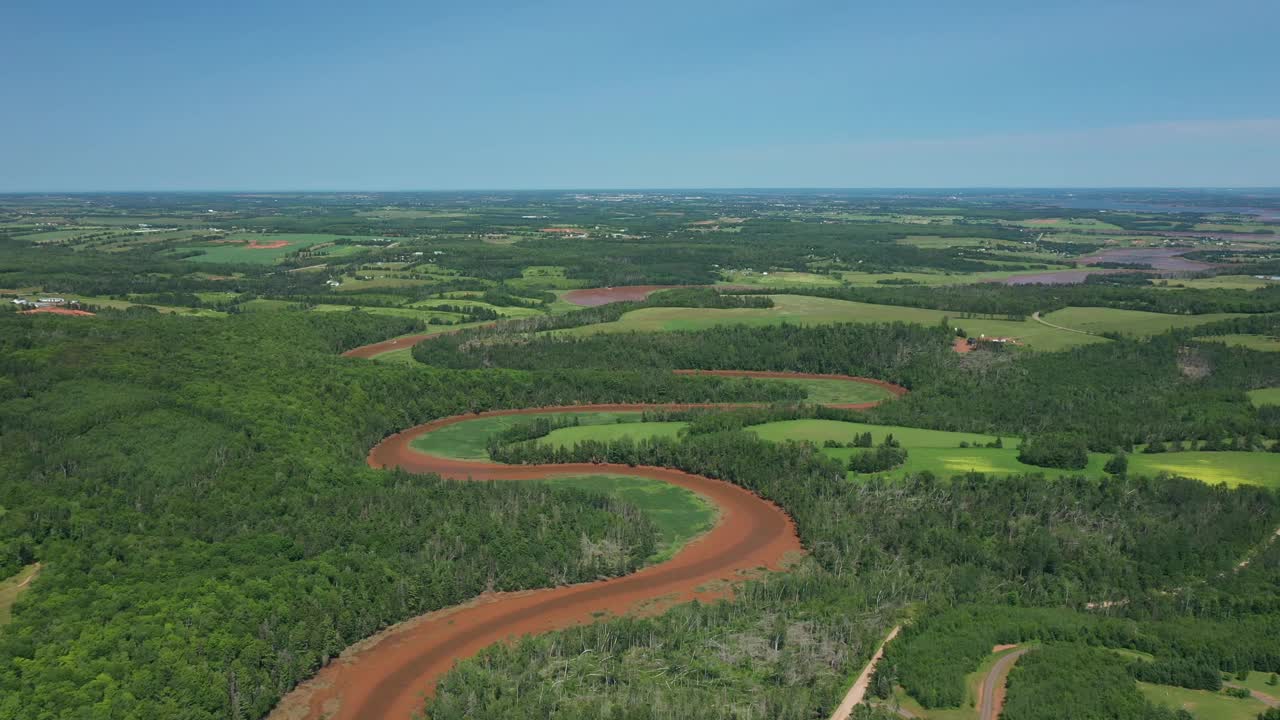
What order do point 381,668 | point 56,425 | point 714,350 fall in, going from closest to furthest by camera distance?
1. point 381,668
2. point 56,425
3. point 714,350

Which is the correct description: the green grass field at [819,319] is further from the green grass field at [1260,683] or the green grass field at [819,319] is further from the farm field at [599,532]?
the green grass field at [1260,683]

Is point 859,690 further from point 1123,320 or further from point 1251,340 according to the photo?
point 1123,320

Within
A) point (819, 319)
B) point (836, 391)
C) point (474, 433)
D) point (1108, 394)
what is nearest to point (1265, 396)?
point (1108, 394)

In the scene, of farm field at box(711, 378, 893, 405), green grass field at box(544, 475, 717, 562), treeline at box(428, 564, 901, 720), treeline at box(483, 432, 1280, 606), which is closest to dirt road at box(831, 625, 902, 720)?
treeline at box(428, 564, 901, 720)

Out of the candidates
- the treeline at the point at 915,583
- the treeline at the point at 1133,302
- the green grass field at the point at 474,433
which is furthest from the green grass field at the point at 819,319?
the treeline at the point at 915,583

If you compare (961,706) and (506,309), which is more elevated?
(961,706)

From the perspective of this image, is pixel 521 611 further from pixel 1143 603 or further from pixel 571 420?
pixel 571 420

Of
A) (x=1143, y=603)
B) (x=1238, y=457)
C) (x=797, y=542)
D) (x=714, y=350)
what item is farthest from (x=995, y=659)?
A: (x=714, y=350)
